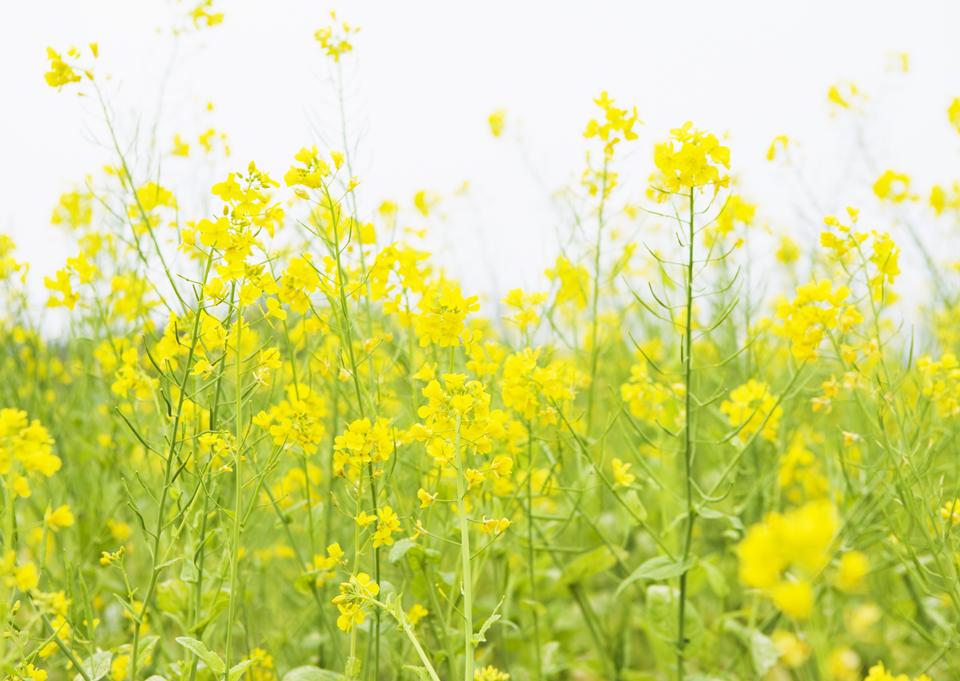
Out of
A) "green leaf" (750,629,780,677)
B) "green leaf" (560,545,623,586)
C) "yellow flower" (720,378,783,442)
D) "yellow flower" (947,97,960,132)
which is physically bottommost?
"green leaf" (750,629,780,677)

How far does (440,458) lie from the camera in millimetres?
1613

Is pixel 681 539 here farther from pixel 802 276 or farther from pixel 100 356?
pixel 100 356

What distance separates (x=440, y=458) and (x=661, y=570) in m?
0.64

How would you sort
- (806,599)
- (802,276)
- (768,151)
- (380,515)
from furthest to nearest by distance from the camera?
(802,276) < (768,151) < (380,515) < (806,599)

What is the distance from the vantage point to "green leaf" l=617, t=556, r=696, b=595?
193 cm

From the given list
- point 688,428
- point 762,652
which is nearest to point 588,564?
point 762,652

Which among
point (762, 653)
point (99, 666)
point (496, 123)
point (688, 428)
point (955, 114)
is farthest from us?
point (496, 123)

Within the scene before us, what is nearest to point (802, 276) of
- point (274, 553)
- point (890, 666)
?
point (890, 666)

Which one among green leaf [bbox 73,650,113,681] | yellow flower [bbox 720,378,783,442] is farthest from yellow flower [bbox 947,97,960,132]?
green leaf [bbox 73,650,113,681]

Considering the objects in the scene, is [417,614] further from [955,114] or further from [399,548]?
[955,114]

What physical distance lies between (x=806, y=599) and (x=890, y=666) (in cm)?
249

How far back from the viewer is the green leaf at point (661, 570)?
193 centimetres

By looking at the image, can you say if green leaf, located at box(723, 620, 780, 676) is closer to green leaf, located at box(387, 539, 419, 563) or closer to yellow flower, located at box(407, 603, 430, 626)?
yellow flower, located at box(407, 603, 430, 626)

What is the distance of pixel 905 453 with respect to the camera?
176cm
